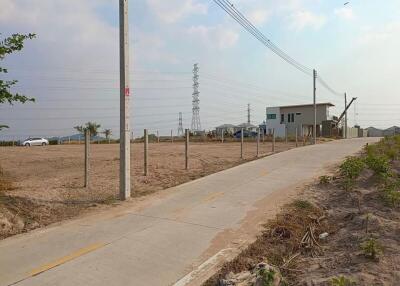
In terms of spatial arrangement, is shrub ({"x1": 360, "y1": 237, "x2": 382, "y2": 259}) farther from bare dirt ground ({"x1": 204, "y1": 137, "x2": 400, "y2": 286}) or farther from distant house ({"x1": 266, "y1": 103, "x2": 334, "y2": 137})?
distant house ({"x1": 266, "y1": 103, "x2": 334, "y2": 137})

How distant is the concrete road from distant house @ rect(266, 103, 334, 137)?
203 ft

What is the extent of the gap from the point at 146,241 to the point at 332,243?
3023 mm

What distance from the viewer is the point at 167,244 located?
757 centimetres

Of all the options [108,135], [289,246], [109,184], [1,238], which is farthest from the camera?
[108,135]

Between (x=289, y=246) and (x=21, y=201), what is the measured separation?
20.2 feet

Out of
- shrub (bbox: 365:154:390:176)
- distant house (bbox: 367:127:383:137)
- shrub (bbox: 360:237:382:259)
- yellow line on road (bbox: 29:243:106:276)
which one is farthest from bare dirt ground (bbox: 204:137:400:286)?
distant house (bbox: 367:127:383:137)

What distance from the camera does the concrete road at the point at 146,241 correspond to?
6195 millimetres

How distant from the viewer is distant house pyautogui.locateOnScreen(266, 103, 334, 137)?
240ft

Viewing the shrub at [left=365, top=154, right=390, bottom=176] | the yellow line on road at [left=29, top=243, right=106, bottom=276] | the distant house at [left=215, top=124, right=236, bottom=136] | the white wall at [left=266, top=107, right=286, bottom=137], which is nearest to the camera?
the yellow line on road at [left=29, top=243, right=106, bottom=276]

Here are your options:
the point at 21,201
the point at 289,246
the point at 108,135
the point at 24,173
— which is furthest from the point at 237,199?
the point at 108,135

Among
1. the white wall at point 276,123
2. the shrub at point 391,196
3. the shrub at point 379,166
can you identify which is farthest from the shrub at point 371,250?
the white wall at point 276,123

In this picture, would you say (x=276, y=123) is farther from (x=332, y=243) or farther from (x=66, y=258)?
(x=66, y=258)

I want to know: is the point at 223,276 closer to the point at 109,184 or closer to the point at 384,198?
the point at 384,198

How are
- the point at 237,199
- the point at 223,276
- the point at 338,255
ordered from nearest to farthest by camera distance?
the point at 223,276 → the point at 338,255 → the point at 237,199
